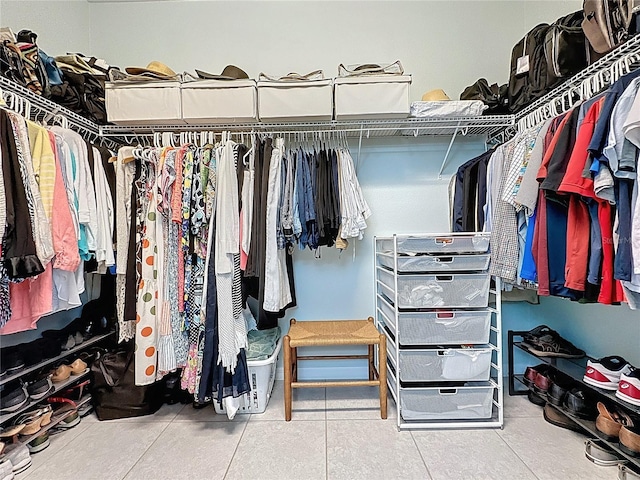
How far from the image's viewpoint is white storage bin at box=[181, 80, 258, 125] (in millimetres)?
1879

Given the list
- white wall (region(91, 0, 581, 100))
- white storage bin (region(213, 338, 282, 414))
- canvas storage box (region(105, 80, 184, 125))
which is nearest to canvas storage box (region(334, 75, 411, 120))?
white wall (region(91, 0, 581, 100))

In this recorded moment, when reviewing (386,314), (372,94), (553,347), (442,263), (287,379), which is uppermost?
(372,94)

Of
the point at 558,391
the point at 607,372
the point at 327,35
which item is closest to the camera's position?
the point at 607,372

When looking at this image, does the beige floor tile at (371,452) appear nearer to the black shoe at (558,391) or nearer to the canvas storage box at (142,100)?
the black shoe at (558,391)

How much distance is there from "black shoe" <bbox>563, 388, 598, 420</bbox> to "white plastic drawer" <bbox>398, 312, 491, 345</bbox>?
18.0 inches

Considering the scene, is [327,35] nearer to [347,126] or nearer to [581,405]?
[347,126]

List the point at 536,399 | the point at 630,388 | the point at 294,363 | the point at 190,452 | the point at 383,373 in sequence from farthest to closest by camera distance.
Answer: the point at 294,363 → the point at 536,399 → the point at 383,373 → the point at 190,452 → the point at 630,388

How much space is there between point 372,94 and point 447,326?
1318 mm

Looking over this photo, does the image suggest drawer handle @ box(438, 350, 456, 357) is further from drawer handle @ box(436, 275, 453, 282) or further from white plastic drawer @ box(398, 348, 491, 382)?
drawer handle @ box(436, 275, 453, 282)

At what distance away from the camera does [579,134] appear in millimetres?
1210

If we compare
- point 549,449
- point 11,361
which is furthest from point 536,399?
point 11,361

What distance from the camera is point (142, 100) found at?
6.22 feet

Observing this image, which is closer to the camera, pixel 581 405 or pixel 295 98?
pixel 581 405

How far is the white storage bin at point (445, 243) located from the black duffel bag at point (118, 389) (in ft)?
5.42
